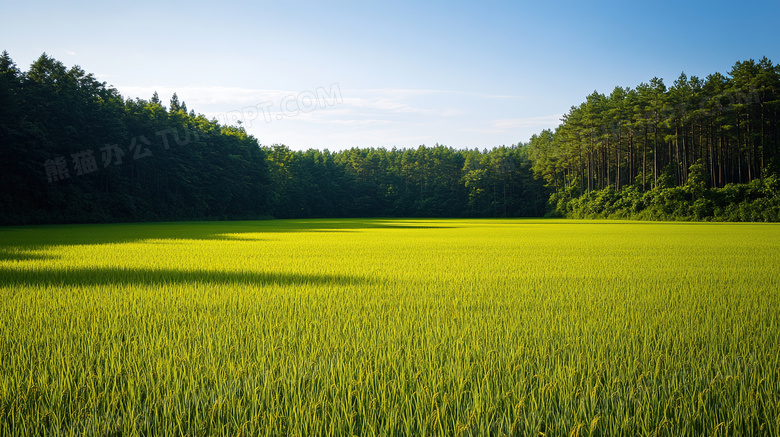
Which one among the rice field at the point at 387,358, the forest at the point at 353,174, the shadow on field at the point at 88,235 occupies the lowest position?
the rice field at the point at 387,358

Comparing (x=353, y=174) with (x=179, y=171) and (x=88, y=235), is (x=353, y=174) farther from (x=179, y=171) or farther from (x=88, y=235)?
(x=88, y=235)

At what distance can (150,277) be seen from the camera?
855 cm

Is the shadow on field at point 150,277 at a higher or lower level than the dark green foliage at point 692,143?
lower

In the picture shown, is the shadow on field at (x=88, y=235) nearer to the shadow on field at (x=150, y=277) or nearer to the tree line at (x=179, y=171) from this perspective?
the shadow on field at (x=150, y=277)

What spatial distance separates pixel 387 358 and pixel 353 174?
9221 centimetres

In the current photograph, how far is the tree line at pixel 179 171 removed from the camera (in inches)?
1441

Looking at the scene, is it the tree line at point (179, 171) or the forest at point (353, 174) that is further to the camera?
the forest at point (353, 174)

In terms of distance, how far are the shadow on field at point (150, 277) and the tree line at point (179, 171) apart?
33344 millimetres

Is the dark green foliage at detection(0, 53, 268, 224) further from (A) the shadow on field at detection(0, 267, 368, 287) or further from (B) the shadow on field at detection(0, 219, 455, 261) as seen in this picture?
(A) the shadow on field at detection(0, 267, 368, 287)

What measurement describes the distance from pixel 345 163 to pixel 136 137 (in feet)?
174

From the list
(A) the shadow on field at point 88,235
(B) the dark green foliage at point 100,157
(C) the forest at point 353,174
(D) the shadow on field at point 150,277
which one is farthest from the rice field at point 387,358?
(C) the forest at point 353,174

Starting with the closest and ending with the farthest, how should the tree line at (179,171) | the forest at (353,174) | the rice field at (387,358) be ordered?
the rice field at (387,358), the tree line at (179,171), the forest at (353,174)

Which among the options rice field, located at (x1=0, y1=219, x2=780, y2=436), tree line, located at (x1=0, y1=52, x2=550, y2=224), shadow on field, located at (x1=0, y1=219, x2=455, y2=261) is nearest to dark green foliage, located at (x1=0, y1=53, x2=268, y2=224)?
tree line, located at (x1=0, y1=52, x2=550, y2=224)

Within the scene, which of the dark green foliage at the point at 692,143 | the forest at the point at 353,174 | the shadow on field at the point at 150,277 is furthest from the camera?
the dark green foliage at the point at 692,143
